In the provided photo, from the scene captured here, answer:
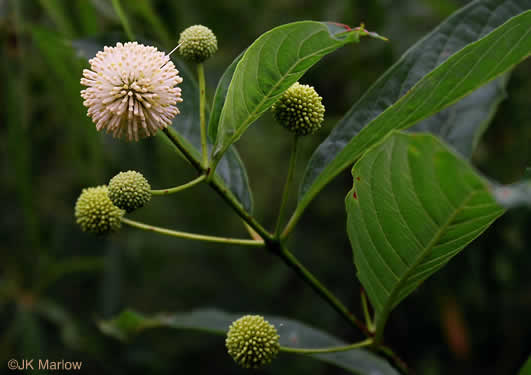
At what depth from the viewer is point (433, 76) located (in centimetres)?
111

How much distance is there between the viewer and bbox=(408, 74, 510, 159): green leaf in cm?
148

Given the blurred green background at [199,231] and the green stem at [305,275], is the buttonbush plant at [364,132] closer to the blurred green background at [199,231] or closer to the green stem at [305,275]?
the green stem at [305,275]

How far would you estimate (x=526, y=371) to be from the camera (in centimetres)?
132

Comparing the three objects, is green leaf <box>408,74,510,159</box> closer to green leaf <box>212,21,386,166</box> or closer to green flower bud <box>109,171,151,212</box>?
green leaf <box>212,21,386,166</box>

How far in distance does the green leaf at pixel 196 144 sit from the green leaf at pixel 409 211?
401 mm

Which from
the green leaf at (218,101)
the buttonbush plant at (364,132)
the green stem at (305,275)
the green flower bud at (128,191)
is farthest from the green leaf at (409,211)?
the green flower bud at (128,191)

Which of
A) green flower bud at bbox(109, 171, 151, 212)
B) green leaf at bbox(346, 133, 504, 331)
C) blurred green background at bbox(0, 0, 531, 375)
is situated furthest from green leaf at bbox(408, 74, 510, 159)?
blurred green background at bbox(0, 0, 531, 375)

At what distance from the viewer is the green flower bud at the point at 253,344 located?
1264 millimetres

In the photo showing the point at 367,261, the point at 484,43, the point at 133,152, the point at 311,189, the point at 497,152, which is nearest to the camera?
the point at 484,43

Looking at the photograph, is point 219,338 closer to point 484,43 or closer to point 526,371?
point 526,371

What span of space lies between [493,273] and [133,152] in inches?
77.3

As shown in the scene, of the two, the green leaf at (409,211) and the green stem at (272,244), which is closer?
the green leaf at (409,211)

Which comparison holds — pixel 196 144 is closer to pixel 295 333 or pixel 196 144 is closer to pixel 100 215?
pixel 100 215

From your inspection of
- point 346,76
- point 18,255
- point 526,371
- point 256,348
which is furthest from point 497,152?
point 18,255
